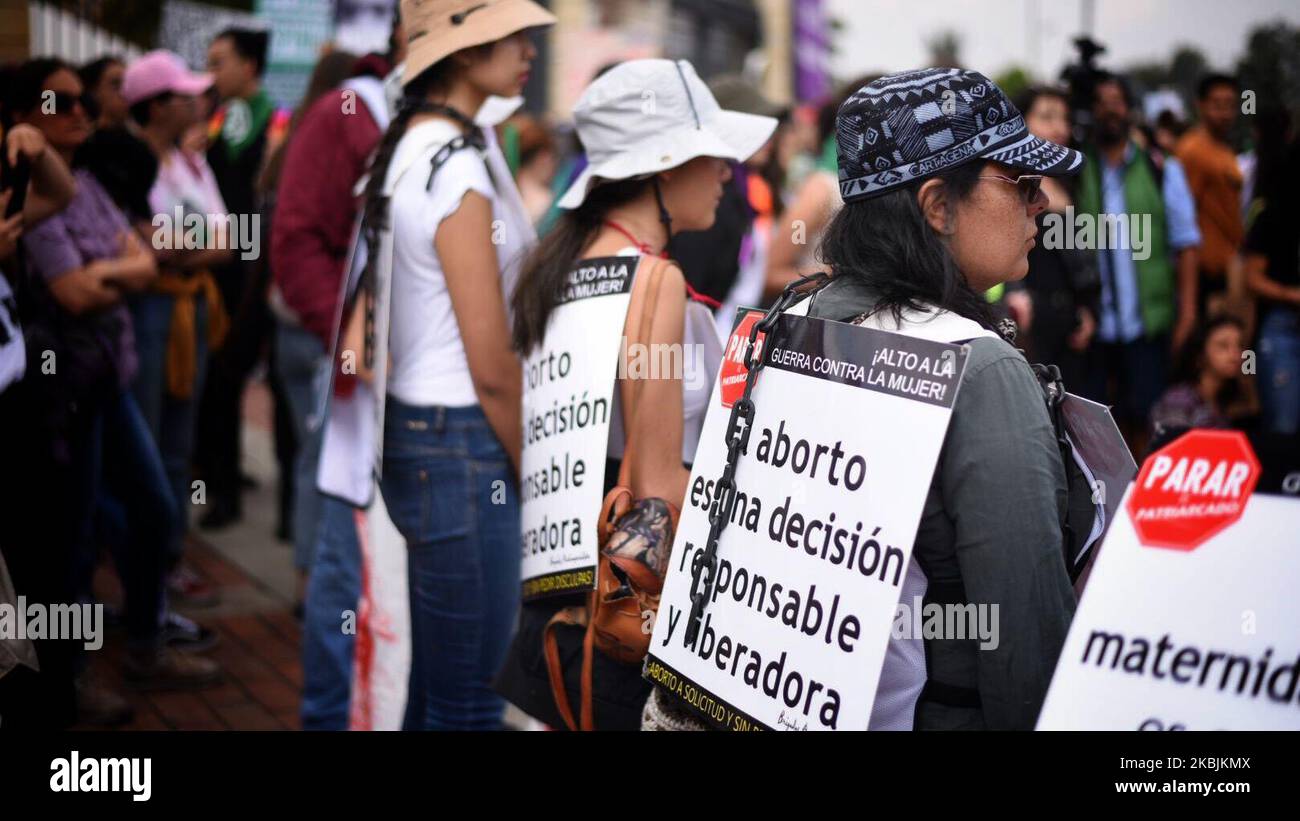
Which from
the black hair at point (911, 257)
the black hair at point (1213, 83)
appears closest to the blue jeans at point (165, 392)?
the black hair at point (911, 257)

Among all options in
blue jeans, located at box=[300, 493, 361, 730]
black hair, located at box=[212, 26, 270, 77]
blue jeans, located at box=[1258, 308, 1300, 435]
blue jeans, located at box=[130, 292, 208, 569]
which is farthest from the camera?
black hair, located at box=[212, 26, 270, 77]

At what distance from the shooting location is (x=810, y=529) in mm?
2059

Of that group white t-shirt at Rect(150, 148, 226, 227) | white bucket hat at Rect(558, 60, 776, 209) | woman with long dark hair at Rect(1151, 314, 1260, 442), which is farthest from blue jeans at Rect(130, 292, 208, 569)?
woman with long dark hair at Rect(1151, 314, 1260, 442)

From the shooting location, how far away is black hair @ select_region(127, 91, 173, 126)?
6.36m

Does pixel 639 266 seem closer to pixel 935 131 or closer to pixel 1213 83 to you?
pixel 935 131

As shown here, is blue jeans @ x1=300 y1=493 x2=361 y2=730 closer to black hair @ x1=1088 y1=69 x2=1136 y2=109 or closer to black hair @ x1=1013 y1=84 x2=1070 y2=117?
black hair @ x1=1013 y1=84 x2=1070 y2=117

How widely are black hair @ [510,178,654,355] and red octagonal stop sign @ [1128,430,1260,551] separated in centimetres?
153

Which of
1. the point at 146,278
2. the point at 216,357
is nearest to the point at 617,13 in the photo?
the point at 216,357

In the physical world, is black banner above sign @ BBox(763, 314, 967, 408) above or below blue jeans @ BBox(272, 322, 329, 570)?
above

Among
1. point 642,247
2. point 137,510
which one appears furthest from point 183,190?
point 642,247

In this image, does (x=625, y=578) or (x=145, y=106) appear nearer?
(x=625, y=578)

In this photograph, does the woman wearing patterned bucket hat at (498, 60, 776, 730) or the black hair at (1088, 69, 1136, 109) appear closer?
the woman wearing patterned bucket hat at (498, 60, 776, 730)

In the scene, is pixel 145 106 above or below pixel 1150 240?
A: above

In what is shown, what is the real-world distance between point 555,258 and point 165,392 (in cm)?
362
